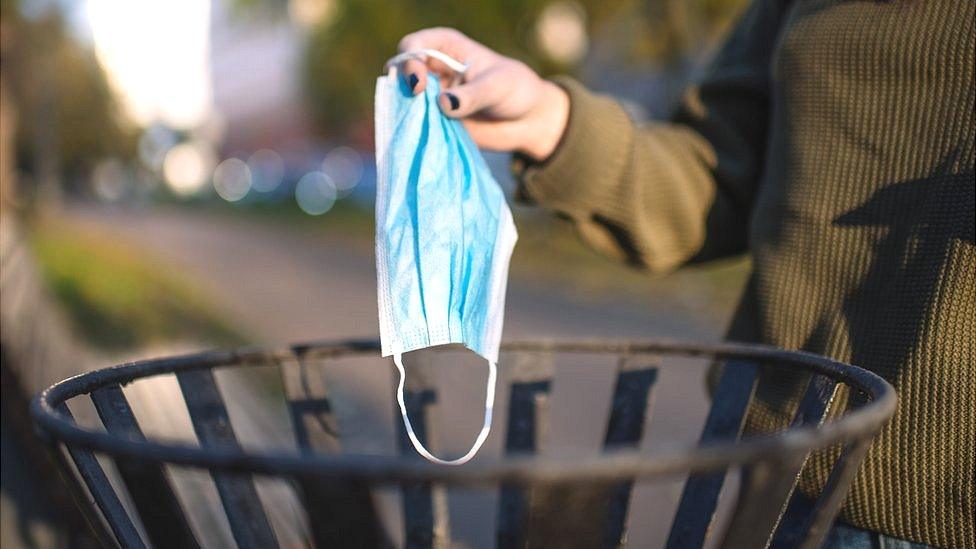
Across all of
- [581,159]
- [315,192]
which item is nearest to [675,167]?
[581,159]

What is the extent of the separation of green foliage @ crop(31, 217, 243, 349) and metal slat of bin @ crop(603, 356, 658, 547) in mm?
5386

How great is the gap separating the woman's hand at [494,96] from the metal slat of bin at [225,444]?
18.3 inches

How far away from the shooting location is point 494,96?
1431 millimetres

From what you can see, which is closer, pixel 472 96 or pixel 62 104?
pixel 472 96

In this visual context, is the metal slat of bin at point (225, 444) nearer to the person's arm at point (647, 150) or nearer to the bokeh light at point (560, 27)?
the person's arm at point (647, 150)

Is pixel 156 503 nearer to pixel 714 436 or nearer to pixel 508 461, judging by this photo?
pixel 508 461

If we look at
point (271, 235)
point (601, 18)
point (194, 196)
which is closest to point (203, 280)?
point (601, 18)

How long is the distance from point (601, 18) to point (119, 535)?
45.9 ft

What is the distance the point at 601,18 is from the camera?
46.8 ft

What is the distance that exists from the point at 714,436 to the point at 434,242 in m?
0.52

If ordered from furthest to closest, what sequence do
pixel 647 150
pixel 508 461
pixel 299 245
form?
1. pixel 299 245
2. pixel 647 150
3. pixel 508 461

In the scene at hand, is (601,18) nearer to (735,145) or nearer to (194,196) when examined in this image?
(735,145)

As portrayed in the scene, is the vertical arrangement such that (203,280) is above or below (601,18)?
below

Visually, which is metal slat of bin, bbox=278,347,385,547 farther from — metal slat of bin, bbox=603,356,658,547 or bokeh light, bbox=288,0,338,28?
bokeh light, bbox=288,0,338,28
